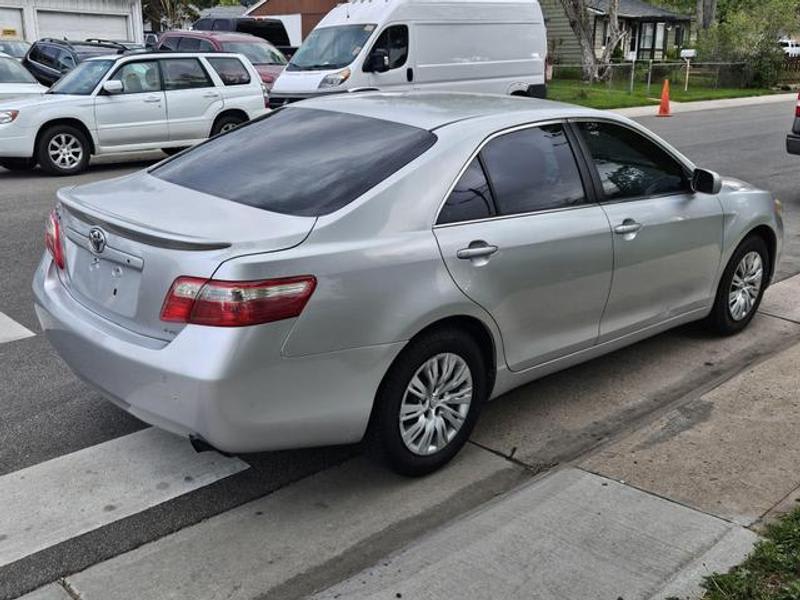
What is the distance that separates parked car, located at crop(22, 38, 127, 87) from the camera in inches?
760

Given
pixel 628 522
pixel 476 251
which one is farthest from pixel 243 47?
pixel 628 522

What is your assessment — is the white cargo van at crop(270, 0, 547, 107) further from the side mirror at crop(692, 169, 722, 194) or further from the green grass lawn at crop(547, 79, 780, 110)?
the side mirror at crop(692, 169, 722, 194)

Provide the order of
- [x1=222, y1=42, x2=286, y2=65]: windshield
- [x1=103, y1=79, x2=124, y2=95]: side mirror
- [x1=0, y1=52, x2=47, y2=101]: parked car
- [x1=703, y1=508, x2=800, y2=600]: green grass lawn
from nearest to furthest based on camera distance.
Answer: [x1=703, y1=508, x2=800, y2=600]: green grass lawn < [x1=103, y1=79, x2=124, y2=95]: side mirror < [x1=0, y1=52, x2=47, y2=101]: parked car < [x1=222, y1=42, x2=286, y2=65]: windshield

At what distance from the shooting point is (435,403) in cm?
375

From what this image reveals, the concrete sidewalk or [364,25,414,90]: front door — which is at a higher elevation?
[364,25,414,90]: front door

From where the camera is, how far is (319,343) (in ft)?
10.6

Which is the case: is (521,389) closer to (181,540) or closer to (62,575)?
(181,540)

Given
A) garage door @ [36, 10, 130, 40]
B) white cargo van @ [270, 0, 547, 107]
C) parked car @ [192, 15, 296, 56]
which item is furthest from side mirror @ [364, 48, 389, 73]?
garage door @ [36, 10, 130, 40]

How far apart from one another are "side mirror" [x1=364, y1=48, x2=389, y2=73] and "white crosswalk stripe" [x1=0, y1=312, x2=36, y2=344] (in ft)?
34.5

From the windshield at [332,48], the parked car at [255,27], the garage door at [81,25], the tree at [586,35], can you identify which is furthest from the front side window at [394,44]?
the garage door at [81,25]

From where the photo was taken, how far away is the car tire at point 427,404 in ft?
11.7

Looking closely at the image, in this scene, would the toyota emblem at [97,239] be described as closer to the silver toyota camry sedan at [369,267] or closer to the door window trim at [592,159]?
the silver toyota camry sedan at [369,267]

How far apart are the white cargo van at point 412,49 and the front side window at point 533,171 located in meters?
10.9

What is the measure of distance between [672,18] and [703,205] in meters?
48.0
